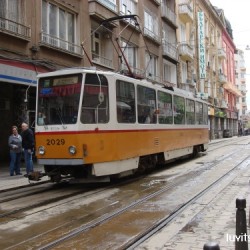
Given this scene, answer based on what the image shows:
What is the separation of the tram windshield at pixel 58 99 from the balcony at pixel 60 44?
7183mm

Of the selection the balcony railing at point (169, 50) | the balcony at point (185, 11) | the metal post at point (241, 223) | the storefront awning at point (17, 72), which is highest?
the balcony at point (185, 11)

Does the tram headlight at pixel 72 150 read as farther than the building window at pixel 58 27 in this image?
No

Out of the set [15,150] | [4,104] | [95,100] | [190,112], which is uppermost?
[4,104]

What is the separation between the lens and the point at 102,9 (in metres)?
23.9

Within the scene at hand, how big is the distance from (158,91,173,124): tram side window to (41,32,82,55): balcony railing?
602cm

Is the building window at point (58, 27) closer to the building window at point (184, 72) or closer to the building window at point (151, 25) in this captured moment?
the building window at point (151, 25)

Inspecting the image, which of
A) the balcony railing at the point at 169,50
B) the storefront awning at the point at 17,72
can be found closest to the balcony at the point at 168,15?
the balcony railing at the point at 169,50

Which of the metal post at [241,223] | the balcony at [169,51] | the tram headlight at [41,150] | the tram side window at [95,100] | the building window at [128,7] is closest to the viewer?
the metal post at [241,223]

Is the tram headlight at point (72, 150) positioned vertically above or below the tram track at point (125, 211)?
above

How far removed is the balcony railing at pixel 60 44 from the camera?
63.3 feet

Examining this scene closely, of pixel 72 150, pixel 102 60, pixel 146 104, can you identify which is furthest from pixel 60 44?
pixel 72 150

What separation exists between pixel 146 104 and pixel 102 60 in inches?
440

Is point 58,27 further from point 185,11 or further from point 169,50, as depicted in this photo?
point 185,11

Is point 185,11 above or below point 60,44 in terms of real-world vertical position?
above
